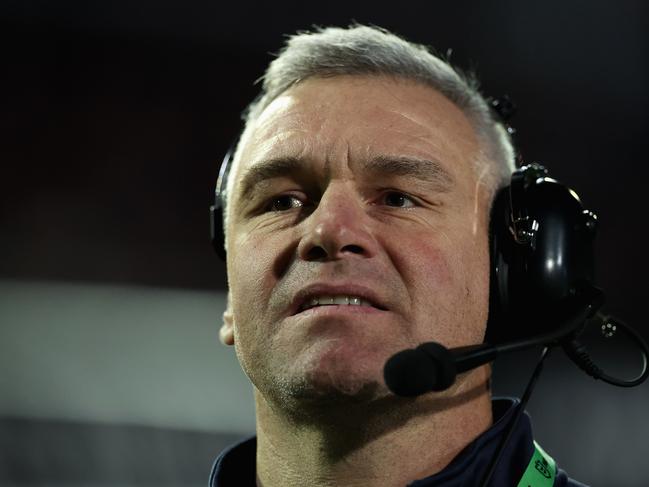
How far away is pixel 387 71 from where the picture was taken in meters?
1.45

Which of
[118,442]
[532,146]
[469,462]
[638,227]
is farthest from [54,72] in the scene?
[469,462]

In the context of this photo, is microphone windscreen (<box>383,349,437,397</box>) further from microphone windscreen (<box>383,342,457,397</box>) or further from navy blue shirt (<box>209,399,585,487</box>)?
navy blue shirt (<box>209,399,585,487</box>)

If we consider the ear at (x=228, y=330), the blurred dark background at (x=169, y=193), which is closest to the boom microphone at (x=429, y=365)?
the ear at (x=228, y=330)

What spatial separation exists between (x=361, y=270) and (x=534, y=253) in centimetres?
30

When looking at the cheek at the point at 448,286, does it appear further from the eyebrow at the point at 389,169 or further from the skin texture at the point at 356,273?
the eyebrow at the point at 389,169

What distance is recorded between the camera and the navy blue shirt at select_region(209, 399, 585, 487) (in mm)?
1184

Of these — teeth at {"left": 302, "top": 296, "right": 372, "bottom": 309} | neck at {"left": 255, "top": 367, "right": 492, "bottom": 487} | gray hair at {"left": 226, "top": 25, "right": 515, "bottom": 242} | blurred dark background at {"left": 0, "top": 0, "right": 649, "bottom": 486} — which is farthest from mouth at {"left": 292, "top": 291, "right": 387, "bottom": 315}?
blurred dark background at {"left": 0, "top": 0, "right": 649, "bottom": 486}

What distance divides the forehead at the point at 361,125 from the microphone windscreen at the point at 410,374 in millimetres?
421

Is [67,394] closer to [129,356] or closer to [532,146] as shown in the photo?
[129,356]

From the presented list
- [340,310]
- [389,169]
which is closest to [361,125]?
[389,169]

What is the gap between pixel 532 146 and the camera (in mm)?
3123

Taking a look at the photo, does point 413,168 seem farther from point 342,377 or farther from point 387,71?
point 342,377

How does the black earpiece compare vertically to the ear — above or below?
above

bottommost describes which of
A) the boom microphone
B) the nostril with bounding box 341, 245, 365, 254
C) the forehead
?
the boom microphone
